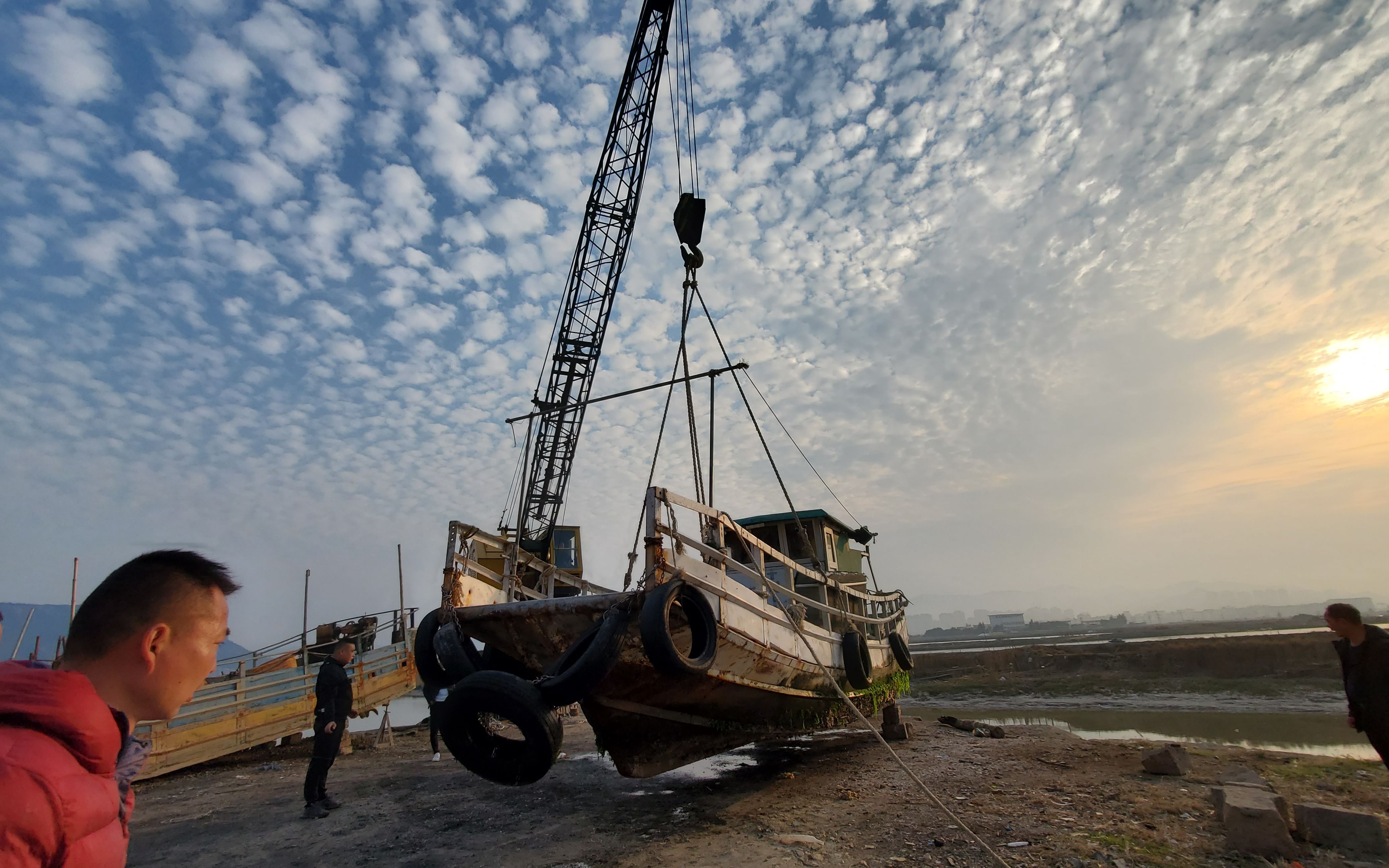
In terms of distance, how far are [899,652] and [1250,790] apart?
24.1 feet

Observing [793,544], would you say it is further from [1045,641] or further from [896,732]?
[1045,641]

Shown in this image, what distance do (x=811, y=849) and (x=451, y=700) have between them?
10.9 feet

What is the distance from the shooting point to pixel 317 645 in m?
15.1

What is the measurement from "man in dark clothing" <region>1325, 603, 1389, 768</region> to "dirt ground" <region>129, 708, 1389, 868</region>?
1.04m

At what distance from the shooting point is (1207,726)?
601 inches

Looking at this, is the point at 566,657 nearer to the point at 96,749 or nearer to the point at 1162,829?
the point at 96,749

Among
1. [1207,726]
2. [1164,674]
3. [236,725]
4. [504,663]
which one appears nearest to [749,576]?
[504,663]

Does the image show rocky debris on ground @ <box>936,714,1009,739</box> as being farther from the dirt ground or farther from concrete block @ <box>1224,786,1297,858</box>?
concrete block @ <box>1224,786,1297,858</box>

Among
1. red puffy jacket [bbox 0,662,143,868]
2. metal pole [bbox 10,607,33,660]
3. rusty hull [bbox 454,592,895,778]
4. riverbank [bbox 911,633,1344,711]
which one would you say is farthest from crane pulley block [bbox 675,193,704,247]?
riverbank [bbox 911,633,1344,711]

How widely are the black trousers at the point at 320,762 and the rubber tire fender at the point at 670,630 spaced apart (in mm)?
3956

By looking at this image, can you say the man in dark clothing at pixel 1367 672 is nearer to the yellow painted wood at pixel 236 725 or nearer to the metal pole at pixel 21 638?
the yellow painted wood at pixel 236 725

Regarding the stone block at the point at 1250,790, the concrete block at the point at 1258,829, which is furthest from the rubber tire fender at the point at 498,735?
the stone block at the point at 1250,790

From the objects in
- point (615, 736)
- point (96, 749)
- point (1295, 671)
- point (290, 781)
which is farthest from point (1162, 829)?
point (1295, 671)

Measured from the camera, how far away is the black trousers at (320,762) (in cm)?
699
